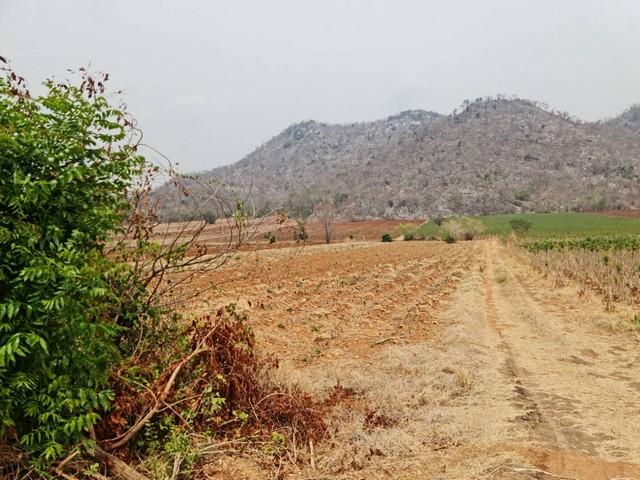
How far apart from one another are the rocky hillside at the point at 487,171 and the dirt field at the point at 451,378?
55152mm

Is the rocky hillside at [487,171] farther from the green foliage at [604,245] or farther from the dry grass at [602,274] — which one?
the dry grass at [602,274]

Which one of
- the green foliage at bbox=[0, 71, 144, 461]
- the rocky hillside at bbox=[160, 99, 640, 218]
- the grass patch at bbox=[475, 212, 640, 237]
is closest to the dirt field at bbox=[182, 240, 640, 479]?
the green foliage at bbox=[0, 71, 144, 461]

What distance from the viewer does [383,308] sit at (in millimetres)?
12633

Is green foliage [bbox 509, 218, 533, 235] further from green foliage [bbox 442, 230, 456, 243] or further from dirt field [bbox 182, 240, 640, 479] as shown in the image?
dirt field [bbox 182, 240, 640, 479]

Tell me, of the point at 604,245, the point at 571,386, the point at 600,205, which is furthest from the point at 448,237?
the point at 571,386

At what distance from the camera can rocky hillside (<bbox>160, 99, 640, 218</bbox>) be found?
10162 centimetres

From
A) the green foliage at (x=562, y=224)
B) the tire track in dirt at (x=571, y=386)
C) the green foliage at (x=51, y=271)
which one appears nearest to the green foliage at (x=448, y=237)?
the green foliage at (x=562, y=224)

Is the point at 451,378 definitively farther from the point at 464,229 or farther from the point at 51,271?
the point at 464,229

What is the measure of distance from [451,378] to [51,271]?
586 centimetres

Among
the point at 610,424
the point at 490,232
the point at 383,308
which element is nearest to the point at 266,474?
the point at 610,424

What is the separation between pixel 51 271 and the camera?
9.96 feet

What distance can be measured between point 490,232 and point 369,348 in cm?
5772

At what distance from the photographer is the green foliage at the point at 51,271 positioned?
3023 mm

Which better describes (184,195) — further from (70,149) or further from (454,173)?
(454,173)
